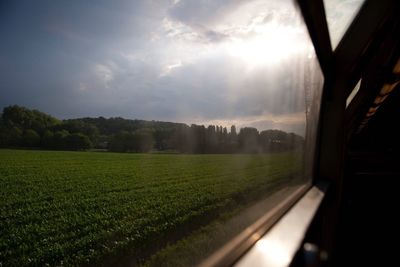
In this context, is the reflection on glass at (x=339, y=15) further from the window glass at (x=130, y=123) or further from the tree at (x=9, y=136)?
the tree at (x=9, y=136)

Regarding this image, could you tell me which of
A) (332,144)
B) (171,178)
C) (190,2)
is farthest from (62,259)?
(332,144)

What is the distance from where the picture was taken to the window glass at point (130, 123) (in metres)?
0.31

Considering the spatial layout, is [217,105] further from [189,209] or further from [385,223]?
[385,223]

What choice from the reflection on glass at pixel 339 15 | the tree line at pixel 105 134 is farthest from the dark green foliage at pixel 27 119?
the reflection on glass at pixel 339 15

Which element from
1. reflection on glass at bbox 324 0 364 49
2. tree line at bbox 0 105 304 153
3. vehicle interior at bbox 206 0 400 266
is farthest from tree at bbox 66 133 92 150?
reflection on glass at bbox 324 0 364 49

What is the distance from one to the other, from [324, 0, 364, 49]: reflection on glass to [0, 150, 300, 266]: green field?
0.86 m

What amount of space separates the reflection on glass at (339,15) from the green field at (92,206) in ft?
2.83

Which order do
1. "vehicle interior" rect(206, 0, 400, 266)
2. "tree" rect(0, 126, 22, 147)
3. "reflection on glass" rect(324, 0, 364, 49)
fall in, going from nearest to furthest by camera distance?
"tree" rect(0, 126, 22, 147), "vehicle interior" rect(206, 0, 400, 266), "reflection on glass" rect(324, 0, 364, 49)

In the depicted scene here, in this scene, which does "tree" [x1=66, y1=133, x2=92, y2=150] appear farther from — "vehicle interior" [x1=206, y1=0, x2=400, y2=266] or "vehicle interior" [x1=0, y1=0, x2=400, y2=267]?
"vehicle interior" [x1=206, y1=0, x2=400, y2=266]

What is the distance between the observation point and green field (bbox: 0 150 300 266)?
13.5 inches

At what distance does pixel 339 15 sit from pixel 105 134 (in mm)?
1441

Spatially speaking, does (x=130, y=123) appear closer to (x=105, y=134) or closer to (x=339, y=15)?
(x=105, y=134)

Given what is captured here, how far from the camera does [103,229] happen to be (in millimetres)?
566

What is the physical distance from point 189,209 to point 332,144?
5.12ft
